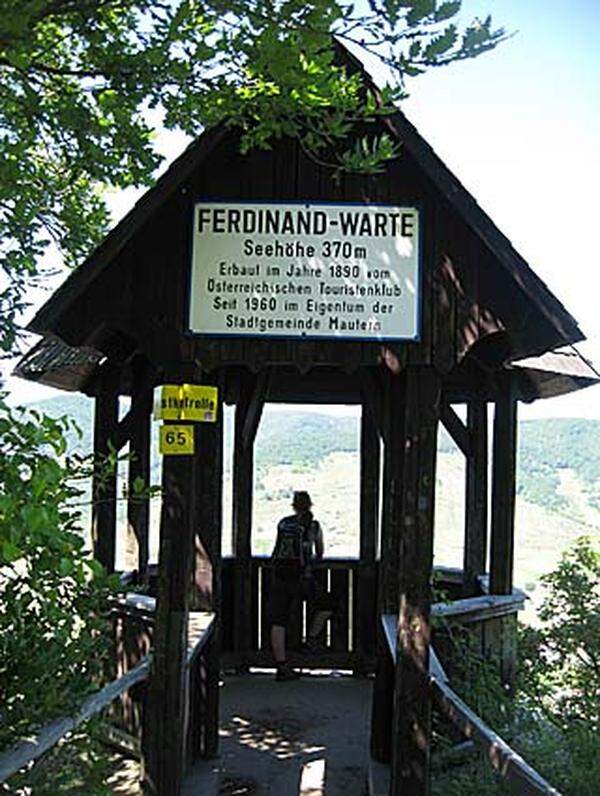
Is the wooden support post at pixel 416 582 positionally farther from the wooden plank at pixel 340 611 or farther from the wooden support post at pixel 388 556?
the wooden plank at pixel 340 611

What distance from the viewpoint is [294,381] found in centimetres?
1107

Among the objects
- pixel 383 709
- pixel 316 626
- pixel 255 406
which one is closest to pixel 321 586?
pixel 316 626

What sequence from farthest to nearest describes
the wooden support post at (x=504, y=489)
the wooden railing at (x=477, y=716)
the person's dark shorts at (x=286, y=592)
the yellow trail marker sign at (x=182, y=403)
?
the person's dark shorts at (x=286, y=592)
the wooden support post at (x=504, y=489)
the yellow trail marker sign at (x=182, y=403)
the wooden railing at (x=477, y=716)

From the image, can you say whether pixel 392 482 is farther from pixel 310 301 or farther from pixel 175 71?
pixel 175 71

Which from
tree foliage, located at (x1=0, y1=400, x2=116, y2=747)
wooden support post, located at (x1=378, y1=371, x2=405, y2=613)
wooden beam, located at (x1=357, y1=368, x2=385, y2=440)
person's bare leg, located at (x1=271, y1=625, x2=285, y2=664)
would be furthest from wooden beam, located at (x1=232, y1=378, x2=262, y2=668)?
tree foliage, located at (x1=0, y1=400, x2=116, y2=747)

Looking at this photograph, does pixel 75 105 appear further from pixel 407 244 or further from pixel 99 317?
pixel 407 244

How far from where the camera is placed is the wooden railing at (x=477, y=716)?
12.7 ft

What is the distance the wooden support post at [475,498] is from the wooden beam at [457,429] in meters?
0.07

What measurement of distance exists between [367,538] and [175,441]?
5.24m

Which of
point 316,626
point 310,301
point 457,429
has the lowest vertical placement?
point 316,626

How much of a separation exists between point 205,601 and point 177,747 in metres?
1.87

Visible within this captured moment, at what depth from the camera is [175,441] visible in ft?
19.5

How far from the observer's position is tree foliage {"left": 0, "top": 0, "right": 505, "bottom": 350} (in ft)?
13.7

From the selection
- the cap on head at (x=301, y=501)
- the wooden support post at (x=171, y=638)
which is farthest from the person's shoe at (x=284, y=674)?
the wooden support post at (x=171, y=638)
